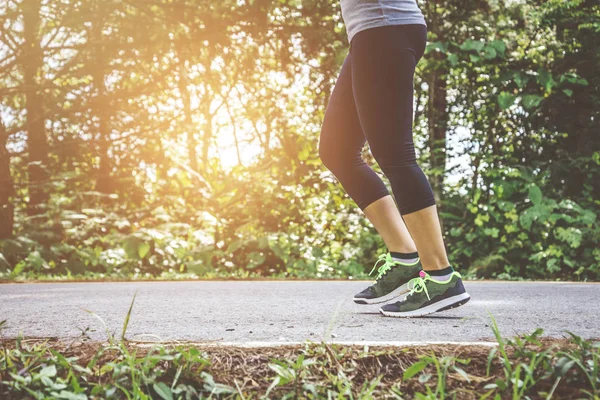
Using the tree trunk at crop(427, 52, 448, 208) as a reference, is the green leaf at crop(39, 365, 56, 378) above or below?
below

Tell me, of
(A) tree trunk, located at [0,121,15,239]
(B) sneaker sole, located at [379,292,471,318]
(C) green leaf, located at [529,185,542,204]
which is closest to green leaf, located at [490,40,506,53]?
(C) green leaf, located at [529,185,542,204]

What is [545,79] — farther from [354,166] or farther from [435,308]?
[435,308]

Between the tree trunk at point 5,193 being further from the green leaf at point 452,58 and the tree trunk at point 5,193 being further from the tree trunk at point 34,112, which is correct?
the green leaf at point 452,58

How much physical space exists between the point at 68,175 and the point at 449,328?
6.31 meters

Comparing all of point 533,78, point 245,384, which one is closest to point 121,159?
point 533,78

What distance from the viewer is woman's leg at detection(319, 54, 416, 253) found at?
302cm

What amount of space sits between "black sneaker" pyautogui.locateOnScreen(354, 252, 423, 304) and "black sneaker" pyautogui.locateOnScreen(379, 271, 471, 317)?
0.18 meters

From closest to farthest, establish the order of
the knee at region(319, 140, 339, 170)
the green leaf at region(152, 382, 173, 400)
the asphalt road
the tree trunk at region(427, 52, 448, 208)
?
the green leaf at region(152, 382, 173, 400)
the asphalt road
the knee at region(319, 140, 339, 170)
the tree trunk at region(427, 52, 448, 208)

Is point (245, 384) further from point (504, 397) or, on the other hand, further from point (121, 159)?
point (121, 159)

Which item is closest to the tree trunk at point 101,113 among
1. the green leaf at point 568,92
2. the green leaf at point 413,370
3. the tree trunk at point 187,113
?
the tree trunk at point 187,113

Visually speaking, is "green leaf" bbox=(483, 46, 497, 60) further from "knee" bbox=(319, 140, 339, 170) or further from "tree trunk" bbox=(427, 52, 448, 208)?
"knee" bbox=(319, 140, 339, 170)

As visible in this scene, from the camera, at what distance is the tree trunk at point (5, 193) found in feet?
24.2

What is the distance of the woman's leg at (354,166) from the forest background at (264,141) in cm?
369

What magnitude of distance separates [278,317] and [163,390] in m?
1.18
